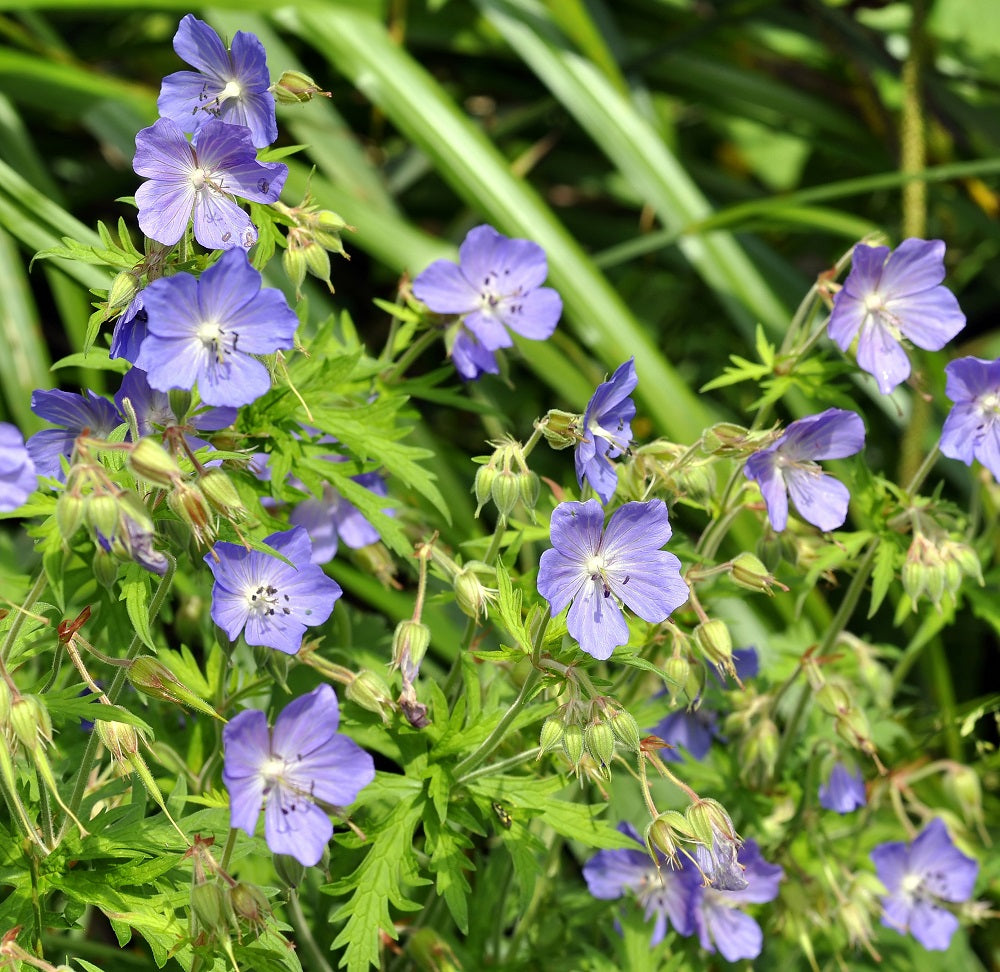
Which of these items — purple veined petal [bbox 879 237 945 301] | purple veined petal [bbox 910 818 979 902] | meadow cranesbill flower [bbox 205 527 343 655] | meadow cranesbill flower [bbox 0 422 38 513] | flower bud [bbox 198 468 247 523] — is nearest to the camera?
meadow cranesbill flower [bbox 0 422 38 513]

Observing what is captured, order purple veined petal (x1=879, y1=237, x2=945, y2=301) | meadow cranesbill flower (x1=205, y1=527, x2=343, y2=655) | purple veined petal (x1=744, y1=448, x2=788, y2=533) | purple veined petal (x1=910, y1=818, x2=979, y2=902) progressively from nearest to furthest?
meadow cranesbill flower (x1=205, y1=527, x2=343, y2=655) → purple veined petal (x1=744, y1=448, x2=788, y2=533) → purple veined petal (x1=879, y1=237, x2=945, y2=301) → purple veined petal (x1=910, y1=818, x2=979, y2=902)

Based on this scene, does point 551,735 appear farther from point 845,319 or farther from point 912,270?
point 912,270

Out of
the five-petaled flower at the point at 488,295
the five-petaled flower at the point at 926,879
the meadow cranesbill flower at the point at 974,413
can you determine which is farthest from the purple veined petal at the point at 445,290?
the five-petaled flower at the point at 926,879

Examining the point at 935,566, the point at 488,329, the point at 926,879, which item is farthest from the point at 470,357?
the point at 926,879

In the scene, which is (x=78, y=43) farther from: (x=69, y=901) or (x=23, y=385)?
(x=69, y=901)

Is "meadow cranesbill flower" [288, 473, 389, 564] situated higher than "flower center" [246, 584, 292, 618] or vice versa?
"flower center" [246, 584, 292, 618]

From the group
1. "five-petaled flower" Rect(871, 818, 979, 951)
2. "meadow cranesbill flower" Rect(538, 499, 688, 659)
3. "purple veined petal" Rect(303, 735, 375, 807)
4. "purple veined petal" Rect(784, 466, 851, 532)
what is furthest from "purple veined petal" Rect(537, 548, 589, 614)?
"five-petaled flower" Rect(871, 818, 979, 951)

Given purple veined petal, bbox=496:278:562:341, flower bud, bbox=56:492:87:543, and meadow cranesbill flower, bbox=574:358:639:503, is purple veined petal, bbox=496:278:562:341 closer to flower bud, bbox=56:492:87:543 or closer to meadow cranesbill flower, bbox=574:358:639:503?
meadow cranesbill flower, bbox=574:358:639:503
